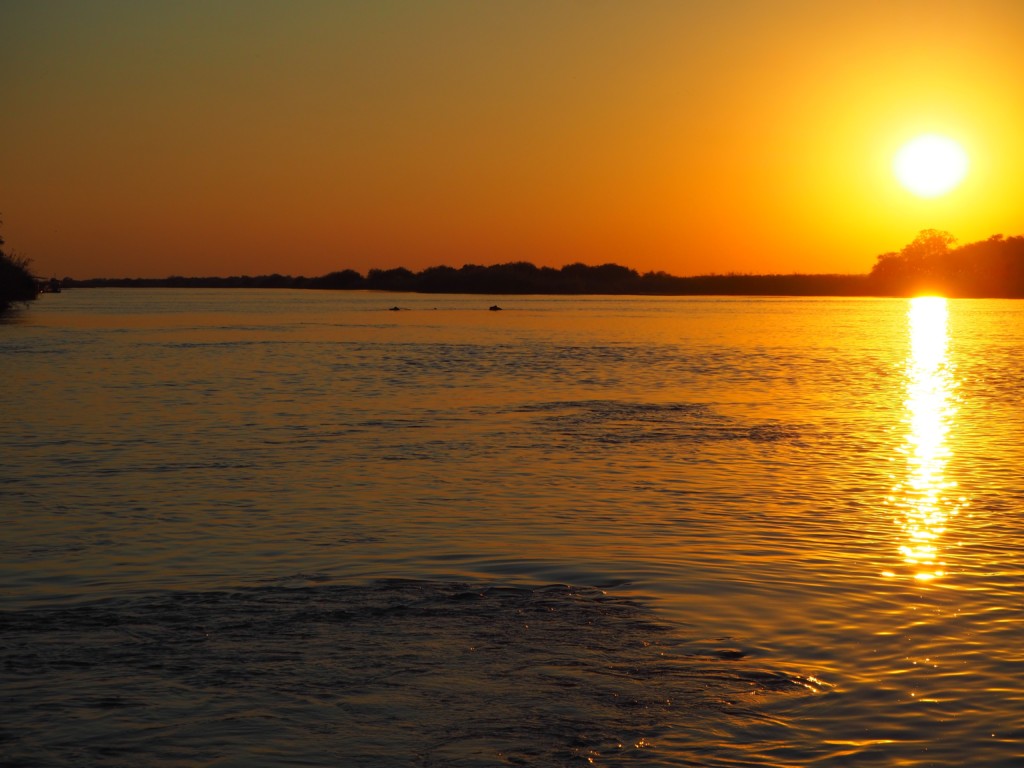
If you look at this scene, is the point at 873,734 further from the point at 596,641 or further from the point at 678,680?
the point at 596,641

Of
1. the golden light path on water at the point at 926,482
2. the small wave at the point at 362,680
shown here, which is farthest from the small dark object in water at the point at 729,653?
the golden light path on water at the point at 926,482

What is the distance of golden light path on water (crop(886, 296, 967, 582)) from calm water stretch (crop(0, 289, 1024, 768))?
4.4 inches

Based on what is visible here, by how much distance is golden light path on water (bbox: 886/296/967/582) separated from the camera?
14367mm

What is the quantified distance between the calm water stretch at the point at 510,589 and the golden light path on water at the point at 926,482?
112 millimetres

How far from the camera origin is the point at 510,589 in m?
12.5

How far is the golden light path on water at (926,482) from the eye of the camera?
1437cm

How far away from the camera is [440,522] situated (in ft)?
53.4

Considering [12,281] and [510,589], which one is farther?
[12,281]

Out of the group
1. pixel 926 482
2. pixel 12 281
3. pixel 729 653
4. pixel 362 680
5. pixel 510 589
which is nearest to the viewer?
pixel 362 680

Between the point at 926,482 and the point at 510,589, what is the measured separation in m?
10.1

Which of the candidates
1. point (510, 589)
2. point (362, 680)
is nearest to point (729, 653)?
point (510, 589)

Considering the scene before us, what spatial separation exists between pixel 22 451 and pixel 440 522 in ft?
36.2

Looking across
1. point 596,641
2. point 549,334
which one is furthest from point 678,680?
point 549,334

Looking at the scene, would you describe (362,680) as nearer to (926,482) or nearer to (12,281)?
(926,482)
